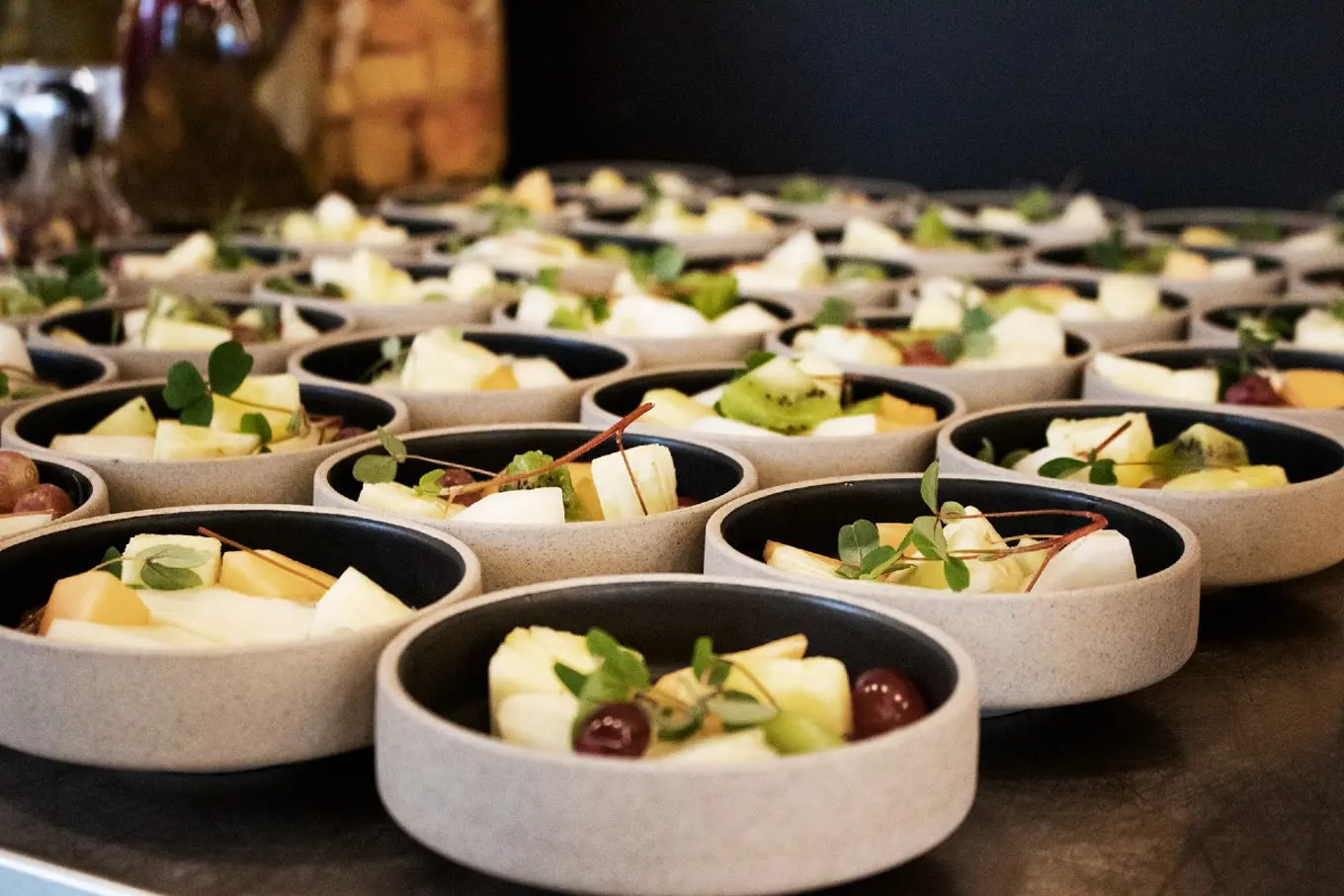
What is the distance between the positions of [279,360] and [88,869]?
107 centimetres

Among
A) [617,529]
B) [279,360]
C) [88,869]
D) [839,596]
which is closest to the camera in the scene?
[88,869]

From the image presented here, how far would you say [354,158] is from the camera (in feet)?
12.2

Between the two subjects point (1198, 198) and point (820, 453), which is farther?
point (1198, 198)

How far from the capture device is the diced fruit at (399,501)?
140 centimetres

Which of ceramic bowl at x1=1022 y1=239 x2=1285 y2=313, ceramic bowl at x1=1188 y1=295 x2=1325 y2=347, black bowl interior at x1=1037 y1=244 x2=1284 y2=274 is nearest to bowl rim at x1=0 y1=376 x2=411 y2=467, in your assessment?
ceramic bowl at x1=1188 y1=295 x2=1325 y2=347

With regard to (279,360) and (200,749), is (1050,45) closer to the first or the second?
(279,360)

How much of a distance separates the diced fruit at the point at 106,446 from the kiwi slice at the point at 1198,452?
1.03 m

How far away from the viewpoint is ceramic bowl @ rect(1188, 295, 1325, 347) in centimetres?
220

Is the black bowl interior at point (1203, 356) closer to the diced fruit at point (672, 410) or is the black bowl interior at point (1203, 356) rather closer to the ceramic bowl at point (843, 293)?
the ceramic bowl at point (843, 293)

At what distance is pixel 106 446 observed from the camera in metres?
1.62

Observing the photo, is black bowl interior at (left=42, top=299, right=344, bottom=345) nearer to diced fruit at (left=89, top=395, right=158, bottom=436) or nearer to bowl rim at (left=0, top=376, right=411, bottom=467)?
bowl rim at (left=0, top=376, right=411, bottom=467)

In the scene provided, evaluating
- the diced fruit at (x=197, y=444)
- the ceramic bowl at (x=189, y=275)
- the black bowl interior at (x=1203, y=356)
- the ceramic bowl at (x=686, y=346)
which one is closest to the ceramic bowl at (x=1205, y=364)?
the black bowl interior at (x=1203, y=356)

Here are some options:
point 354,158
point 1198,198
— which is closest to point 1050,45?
point 1198,198

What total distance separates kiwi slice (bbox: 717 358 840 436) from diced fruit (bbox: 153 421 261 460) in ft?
1.67
